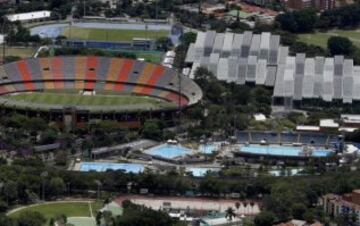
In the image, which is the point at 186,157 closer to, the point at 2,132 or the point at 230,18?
the point at 2,132

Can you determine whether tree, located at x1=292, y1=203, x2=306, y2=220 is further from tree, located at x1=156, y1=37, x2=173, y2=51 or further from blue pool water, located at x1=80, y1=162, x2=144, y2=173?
tree, located at x1=156, y1=37, x2=173, y2=51

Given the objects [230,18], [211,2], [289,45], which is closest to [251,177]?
[289,45]

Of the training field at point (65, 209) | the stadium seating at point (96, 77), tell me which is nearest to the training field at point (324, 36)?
the stadium seating at point (96, 77)

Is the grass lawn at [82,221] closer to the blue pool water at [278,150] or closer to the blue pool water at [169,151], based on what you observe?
the blue pool water at [169,151]

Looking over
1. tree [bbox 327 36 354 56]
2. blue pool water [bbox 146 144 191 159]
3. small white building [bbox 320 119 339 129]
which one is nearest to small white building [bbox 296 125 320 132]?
small white building [bbox 320 119 339 129]

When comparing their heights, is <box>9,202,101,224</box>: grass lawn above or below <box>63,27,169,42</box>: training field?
above

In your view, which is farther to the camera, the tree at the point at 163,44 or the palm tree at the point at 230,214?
the tree at the point at 163,44
